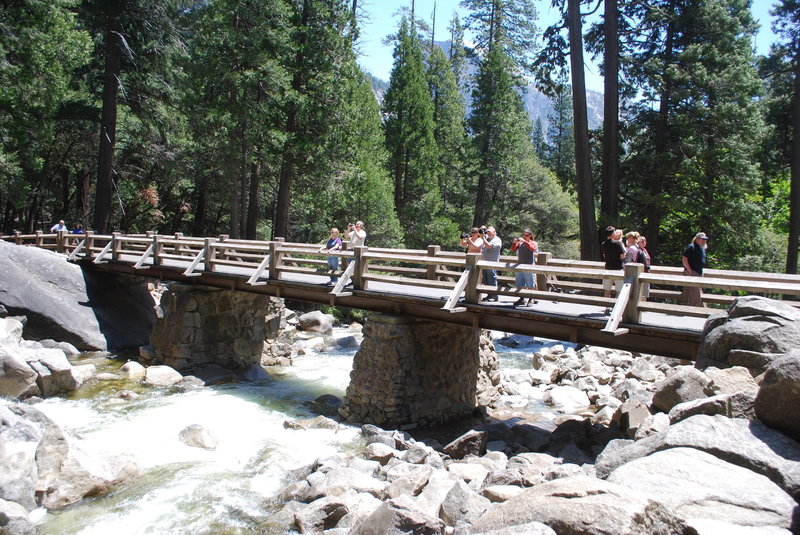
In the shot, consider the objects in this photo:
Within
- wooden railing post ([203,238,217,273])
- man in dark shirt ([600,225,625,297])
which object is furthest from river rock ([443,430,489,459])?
wooden railing post ([203,238,217,273])

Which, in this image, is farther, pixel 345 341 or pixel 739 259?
pixel 739 259

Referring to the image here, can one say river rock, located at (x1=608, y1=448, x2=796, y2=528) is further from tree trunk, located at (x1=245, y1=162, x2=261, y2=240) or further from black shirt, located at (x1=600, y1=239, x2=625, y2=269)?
tree trunk, located at (x1=245, y1=162, x2=261, y2=240)

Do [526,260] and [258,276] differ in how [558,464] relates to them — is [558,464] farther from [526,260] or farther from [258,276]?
[258,276]

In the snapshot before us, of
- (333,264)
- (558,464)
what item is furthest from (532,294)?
(333,264)

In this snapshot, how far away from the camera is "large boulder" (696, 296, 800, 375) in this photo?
6.02 meters

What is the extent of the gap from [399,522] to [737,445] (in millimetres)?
2914

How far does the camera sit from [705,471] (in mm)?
4242

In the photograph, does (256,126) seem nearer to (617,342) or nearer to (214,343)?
(214,343)

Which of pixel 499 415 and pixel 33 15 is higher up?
pixel 33 15

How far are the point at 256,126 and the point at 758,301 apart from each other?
19.3 m

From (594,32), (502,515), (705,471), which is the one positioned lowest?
(502,515)

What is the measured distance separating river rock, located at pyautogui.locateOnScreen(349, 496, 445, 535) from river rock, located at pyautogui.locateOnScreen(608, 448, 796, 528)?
1778mm

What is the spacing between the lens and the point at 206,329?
1548 cm

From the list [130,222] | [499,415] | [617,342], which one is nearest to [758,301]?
[617,342]
